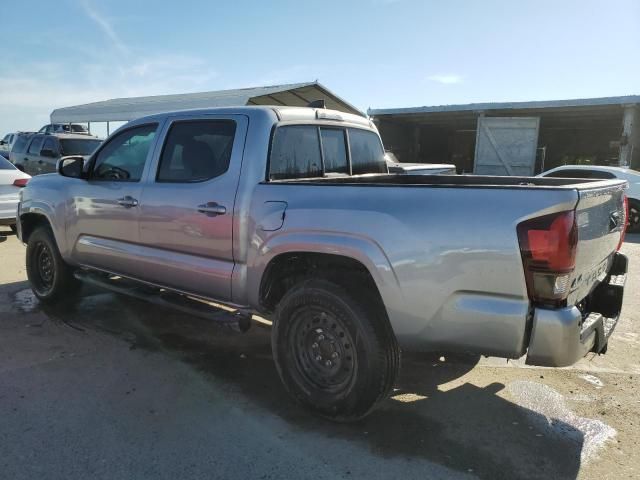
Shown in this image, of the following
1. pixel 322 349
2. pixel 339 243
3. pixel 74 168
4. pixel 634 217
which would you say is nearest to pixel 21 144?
pixel 74 168

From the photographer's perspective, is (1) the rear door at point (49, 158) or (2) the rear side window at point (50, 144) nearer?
(1) the rear door at point (49, 158)

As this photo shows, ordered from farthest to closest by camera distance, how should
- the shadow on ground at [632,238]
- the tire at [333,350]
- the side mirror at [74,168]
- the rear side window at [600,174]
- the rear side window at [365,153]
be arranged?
the rear side window at [600,174], the shadow on ground at [632,238], the side mirror at [74,168], the rear side window at [365,153], the tire at [333,350]

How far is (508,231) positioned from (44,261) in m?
5.08

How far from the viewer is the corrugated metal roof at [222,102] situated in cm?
1905

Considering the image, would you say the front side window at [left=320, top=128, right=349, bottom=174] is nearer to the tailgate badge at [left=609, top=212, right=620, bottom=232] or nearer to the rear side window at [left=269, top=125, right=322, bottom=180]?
Result: the rear side window at [left=269, top=125, right=322, bottom=180]

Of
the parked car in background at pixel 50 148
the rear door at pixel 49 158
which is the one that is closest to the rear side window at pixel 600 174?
the parked car in background at pixel 50 148

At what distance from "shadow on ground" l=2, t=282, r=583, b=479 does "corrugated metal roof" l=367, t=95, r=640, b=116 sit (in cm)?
1502

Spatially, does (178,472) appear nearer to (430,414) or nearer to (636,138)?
(430,414)

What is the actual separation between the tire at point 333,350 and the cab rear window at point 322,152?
3.25 ft

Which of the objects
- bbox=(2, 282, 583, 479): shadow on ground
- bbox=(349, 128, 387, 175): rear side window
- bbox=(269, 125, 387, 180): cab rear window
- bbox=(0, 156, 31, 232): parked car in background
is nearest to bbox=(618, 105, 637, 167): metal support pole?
bbox=(349, 128, 387, 175): rear side window

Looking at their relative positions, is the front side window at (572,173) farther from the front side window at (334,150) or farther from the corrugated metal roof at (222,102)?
the corrugated metal roof at (222,102)

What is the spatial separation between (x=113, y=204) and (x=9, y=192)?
222 inches

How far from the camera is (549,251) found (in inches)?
98.7

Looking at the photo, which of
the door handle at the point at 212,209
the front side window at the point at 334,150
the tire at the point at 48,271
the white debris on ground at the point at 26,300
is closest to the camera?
the door handle at the point at 212,209
